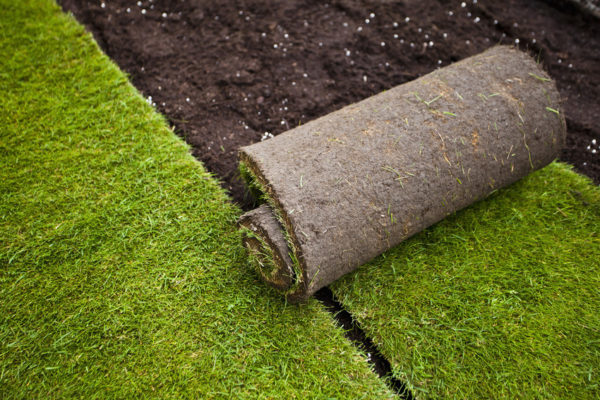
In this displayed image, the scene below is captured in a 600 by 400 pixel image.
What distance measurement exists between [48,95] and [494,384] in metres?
3.41

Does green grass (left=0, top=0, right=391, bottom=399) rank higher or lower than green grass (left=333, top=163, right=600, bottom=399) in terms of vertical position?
higher

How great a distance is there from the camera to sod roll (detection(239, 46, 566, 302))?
6.42ft

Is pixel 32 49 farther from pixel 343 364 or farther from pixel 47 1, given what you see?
pixel 343 364

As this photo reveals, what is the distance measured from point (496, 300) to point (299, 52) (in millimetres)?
2494

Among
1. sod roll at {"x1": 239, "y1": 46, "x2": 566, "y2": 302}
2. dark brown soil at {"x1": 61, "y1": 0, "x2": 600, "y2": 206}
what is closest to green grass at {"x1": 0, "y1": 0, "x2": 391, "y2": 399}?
sod roll at {"x1": 239, "y1": 46, "x2": 566, "y2": 302}

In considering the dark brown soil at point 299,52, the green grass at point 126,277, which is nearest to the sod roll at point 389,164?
the green grass at point 126,277

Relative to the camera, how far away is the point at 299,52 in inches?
136

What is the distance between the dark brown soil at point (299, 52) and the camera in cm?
303

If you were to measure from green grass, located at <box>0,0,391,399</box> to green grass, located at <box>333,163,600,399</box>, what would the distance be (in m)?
0.29

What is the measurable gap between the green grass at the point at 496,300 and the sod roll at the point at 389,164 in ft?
0.96

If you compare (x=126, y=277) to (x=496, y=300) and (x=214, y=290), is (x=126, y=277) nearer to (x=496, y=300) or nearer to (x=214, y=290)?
(x=214, y=290)

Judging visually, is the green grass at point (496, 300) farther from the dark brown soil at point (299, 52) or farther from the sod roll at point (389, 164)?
the dark brown soil at point (299, 52)

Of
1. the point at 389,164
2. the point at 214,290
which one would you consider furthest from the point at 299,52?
the point at 214,290

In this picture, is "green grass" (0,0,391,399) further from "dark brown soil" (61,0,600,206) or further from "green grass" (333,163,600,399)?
"dark brown soil" (61,0,600,206)
